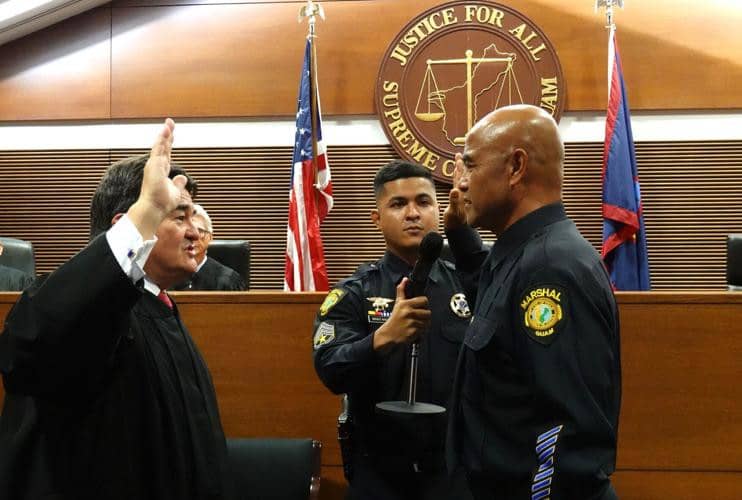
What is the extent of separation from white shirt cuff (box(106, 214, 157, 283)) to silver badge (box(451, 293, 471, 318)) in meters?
1.39

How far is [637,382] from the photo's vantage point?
2.96 m

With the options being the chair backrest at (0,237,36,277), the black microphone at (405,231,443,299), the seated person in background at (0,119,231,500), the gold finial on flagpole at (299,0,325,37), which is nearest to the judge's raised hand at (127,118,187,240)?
the seated person in background at (0,119,231,500)

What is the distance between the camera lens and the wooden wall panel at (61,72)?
22.5ft

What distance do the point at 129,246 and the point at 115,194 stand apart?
0.48 m

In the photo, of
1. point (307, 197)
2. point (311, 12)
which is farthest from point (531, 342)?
point (311, 12)

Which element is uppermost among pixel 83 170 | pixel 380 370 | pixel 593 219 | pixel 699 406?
pixel 83 170

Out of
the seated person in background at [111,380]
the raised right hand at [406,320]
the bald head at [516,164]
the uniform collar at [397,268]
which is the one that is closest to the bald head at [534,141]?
the bald head at [516,164]

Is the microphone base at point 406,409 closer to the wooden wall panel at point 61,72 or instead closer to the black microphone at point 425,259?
the black microphone at point 425,259

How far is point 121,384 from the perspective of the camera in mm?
1584

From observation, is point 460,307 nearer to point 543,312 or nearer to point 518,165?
point 518,165

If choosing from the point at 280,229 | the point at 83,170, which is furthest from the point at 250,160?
the point at 83,170

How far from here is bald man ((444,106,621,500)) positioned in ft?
4.95

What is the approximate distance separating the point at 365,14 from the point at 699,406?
189 inches

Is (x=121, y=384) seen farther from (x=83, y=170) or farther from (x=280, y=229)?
(x=83, y=170)
